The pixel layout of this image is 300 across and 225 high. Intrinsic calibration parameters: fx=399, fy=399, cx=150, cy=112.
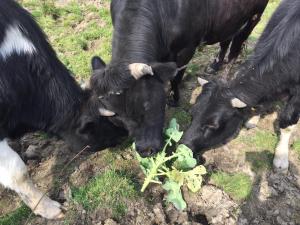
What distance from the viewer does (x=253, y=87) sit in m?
5.10

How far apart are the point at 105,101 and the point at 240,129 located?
2466 millimetres

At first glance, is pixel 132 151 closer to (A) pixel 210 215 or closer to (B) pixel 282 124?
(A) pixel 210 215

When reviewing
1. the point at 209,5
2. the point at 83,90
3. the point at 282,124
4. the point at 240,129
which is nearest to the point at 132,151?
the point at 83,90

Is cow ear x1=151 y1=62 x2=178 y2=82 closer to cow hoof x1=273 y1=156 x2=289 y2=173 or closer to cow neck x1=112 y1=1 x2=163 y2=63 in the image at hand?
cow neck x1=112 y1=1 x2=163 y2=63

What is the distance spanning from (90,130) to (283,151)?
2.73m

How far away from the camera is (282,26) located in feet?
17.0

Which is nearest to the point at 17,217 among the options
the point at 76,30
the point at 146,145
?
the point at 146,145

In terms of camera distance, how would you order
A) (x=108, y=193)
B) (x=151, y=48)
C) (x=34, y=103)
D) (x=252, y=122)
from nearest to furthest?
(x=34, y=103), (x=108, y=193), (x=151, y=48), (x=252, y=122)

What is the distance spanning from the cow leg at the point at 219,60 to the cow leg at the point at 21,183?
4000mm

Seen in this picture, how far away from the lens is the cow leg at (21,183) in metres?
4.24

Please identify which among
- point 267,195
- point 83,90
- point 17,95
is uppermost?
point 17,95

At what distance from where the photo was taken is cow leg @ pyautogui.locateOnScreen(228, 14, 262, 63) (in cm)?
727

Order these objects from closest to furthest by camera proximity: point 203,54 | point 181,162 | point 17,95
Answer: point 17,95, point 181,162, point 203,54

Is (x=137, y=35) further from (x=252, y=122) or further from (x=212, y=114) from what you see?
(x=252, y=122)
